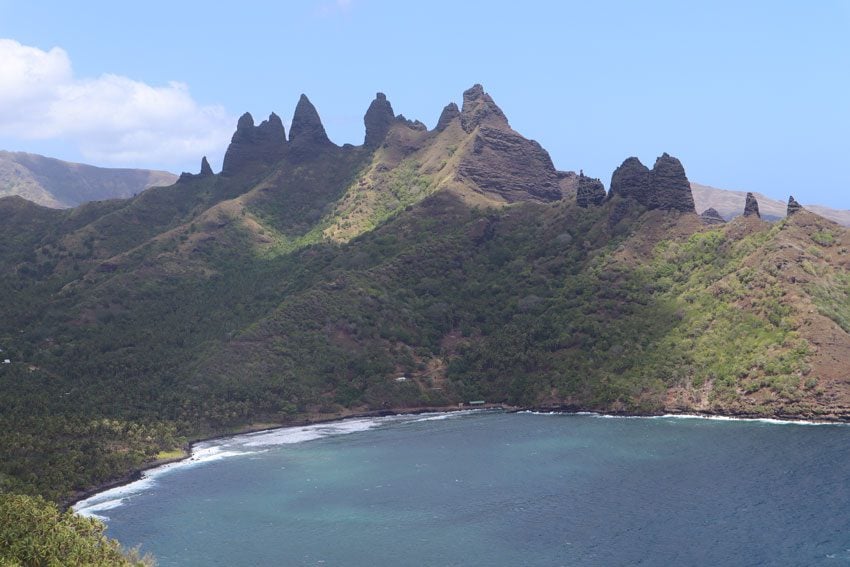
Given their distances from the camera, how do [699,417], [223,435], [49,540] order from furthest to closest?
1. [223,435]
2. [699,417]
3. [49,540]

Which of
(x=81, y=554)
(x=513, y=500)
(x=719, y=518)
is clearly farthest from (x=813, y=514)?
(x=81, y=554)

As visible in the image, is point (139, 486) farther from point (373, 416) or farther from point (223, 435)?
point (373, 416)

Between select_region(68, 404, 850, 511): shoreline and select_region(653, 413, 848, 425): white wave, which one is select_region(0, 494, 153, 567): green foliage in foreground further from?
select_region(653, 413, 848, 425): white wave

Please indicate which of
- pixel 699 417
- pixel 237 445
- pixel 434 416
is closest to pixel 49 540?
pixel 237 445

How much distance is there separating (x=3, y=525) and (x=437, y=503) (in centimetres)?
5732

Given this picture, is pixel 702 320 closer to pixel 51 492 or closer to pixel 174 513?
pixel 174 513

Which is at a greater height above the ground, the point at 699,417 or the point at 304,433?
the point at 699,417

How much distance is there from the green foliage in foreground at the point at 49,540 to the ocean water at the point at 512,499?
13386mm

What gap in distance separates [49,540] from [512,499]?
62.2 meters

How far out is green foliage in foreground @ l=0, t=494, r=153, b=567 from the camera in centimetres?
8400

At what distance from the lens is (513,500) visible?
405 feet

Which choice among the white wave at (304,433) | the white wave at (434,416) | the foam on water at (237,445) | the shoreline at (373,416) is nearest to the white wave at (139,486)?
the foam on water at (237,445)

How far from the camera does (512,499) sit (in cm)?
12388

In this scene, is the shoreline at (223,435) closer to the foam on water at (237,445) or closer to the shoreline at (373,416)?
the shoreline at (373,416)
